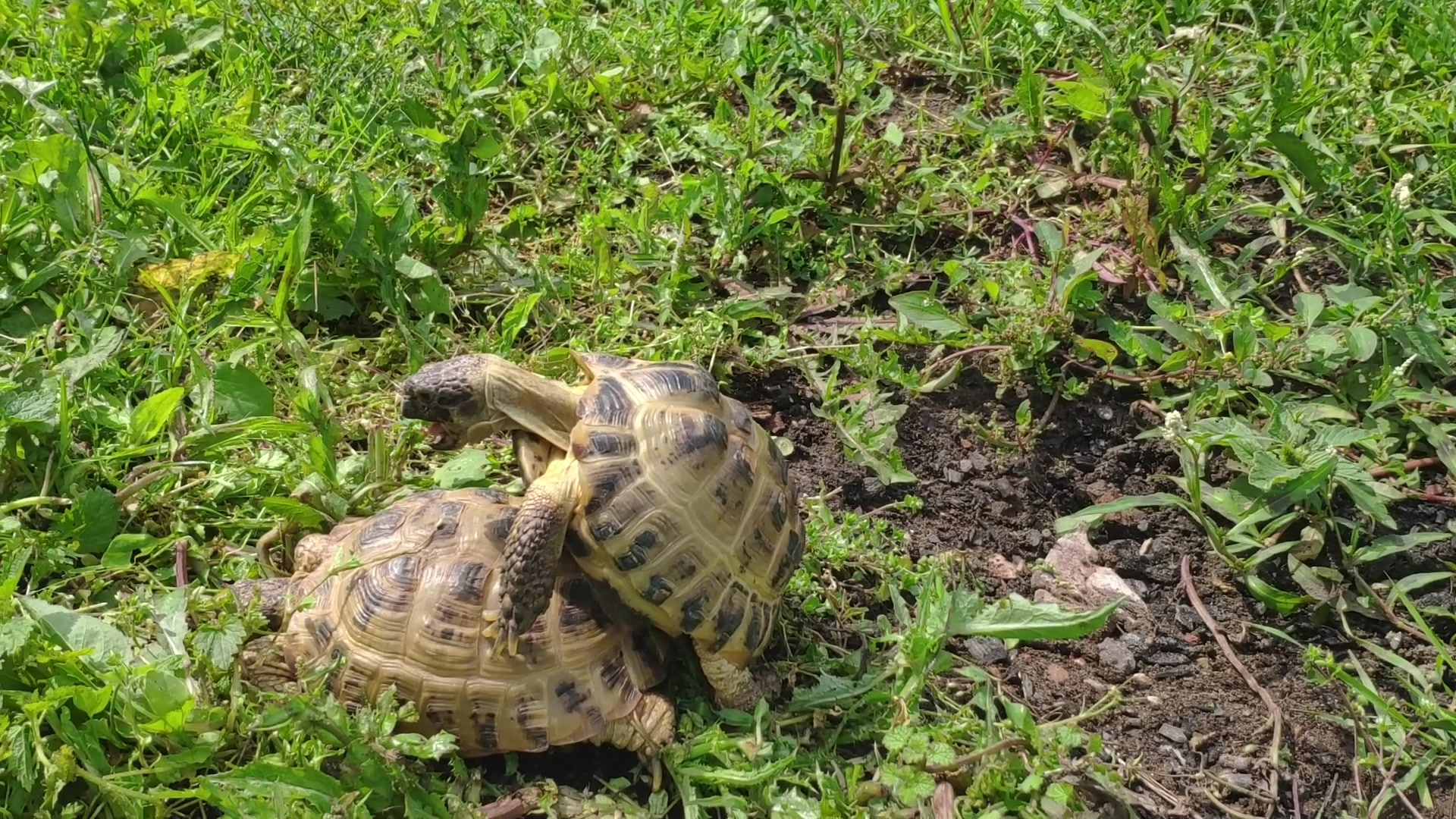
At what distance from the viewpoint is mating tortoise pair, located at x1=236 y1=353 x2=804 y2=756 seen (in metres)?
2.61

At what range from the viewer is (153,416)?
10.5 feet

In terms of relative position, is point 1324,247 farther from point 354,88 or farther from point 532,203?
point 354,88

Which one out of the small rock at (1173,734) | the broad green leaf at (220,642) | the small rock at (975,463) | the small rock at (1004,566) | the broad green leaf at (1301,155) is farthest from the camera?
the broad green leaf at (1301,155)

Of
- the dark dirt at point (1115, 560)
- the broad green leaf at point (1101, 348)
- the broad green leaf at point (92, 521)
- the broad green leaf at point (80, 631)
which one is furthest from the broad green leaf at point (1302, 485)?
→ the broad green leaf at point (92, 521)

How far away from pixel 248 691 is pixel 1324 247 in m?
3.95

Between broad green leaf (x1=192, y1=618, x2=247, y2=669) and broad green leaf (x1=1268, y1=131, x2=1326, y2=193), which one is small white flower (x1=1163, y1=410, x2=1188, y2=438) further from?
broad green leaf (x1=192, y1=618, x2=247, y2=669)

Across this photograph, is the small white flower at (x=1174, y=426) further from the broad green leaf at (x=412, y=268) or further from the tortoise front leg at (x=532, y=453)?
the broad green leaf at (x=412, y=268)

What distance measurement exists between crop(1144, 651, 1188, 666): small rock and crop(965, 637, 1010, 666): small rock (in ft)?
1.41


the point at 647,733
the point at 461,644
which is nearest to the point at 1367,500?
the point at 647,733

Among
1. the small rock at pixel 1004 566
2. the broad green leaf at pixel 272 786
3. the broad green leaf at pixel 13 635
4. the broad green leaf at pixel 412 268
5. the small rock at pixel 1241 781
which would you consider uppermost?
the broad green leaf at pixel 13 635

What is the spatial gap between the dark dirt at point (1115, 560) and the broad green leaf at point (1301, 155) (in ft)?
4.32

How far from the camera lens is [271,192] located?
162 inches

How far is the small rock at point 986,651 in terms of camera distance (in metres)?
3.15

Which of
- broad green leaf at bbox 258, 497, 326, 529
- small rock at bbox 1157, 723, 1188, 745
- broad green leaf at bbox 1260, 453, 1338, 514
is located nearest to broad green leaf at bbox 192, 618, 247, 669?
broad green leaf at bbox 258, 497, 326, 529
